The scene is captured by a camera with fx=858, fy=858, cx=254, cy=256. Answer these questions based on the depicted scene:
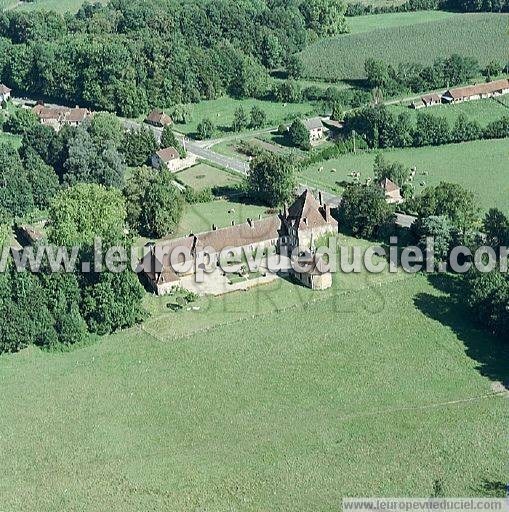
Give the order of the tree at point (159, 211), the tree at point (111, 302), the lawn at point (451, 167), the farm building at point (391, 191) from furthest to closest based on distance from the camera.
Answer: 1. the lawn at point (451, 167)
2. the farm building at point (391, 191)
3. the tree at point (159, 211)
4. the tree at point (111, 302)

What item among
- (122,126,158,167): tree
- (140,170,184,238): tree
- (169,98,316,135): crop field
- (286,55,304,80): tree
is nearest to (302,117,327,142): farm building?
(169,98,316,135): crop field

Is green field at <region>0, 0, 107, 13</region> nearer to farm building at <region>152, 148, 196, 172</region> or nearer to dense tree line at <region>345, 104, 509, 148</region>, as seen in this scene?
farm building at <region>152, 148, 196, 172</region>

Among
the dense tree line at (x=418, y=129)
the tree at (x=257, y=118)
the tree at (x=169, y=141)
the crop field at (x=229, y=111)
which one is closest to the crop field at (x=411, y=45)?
the crop field at (x=229, y=111)

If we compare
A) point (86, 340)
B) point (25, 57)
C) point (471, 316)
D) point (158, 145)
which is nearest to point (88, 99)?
point (25, 57)

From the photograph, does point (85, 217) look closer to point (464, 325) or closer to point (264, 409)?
point (264, 409)

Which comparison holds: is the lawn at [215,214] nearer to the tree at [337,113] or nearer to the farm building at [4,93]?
the tree at [337,113]

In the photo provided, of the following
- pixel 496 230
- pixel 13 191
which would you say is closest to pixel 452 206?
pixel 496 230

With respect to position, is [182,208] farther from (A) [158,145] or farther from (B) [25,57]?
(B) [25,57]

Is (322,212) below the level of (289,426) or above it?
above
